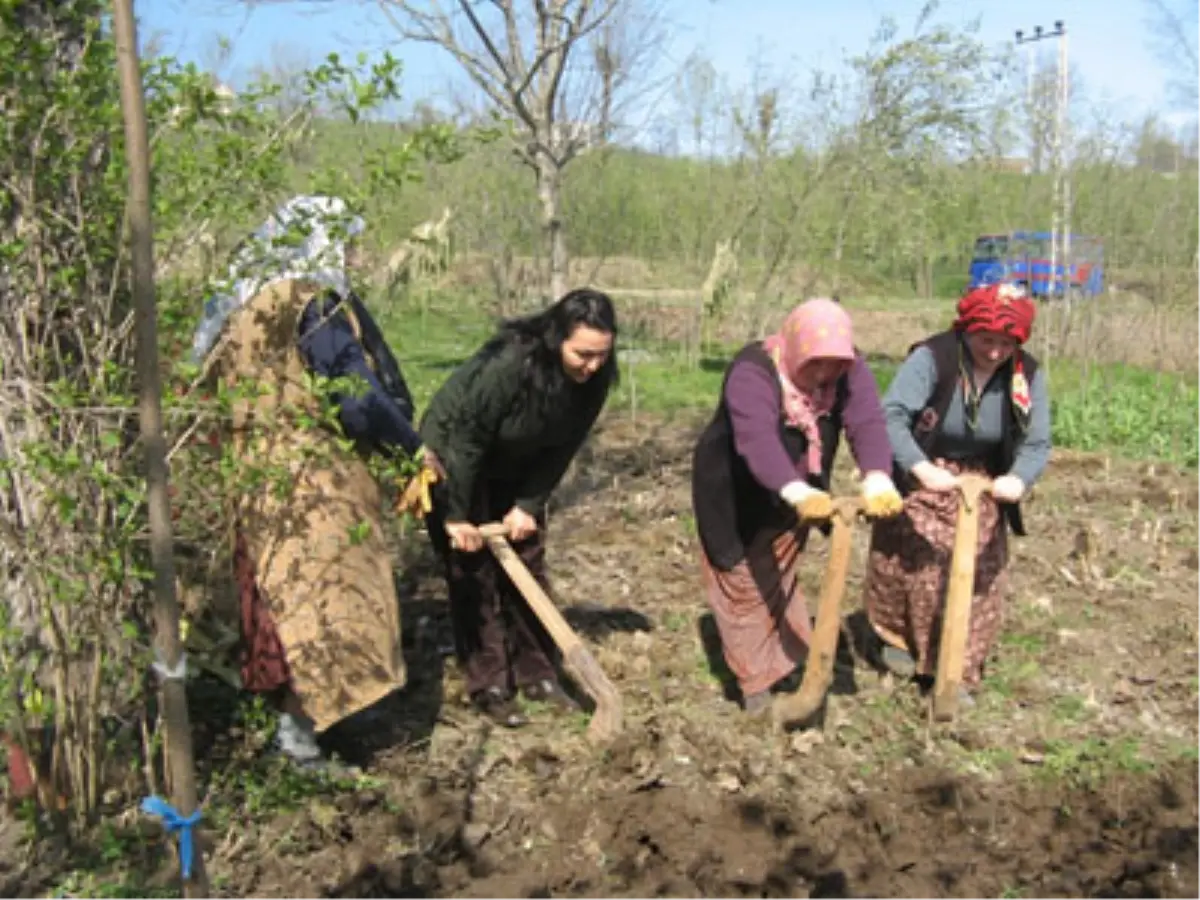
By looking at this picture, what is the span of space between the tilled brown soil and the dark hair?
1182mm

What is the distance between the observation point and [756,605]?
3824 millimetres

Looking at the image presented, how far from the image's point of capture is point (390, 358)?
328 cm

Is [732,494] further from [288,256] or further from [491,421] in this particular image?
[288,256]

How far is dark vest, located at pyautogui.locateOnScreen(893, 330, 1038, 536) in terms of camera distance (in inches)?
151

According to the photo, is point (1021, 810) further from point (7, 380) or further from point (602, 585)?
point (7, 380)

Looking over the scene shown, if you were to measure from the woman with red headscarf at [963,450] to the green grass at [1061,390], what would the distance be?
2.16m

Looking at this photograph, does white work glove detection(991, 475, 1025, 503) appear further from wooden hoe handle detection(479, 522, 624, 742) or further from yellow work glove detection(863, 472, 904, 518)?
wooden hoe handle detection(479, 522, 624, 742)

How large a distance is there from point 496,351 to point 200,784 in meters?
1.53

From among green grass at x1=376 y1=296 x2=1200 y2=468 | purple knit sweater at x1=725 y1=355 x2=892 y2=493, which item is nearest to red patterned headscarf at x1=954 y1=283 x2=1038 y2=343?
purple knit sweater at x1=725 y1=355 x2=892 y2=493

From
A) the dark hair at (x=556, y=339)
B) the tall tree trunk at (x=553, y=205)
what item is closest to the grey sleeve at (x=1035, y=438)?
the dark hair at (x=556, y=339)

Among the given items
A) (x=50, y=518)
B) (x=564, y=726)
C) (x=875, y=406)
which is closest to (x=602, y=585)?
(x=564, y=726)

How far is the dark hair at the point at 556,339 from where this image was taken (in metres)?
3.27

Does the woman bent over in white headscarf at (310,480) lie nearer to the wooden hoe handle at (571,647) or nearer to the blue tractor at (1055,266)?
the wooden hoe handle at (571,647)

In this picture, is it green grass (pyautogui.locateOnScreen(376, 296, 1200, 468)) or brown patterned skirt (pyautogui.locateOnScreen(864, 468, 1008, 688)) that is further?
green grass (pyautogui.locateOnScreen(376, 296, 1200, 468))
